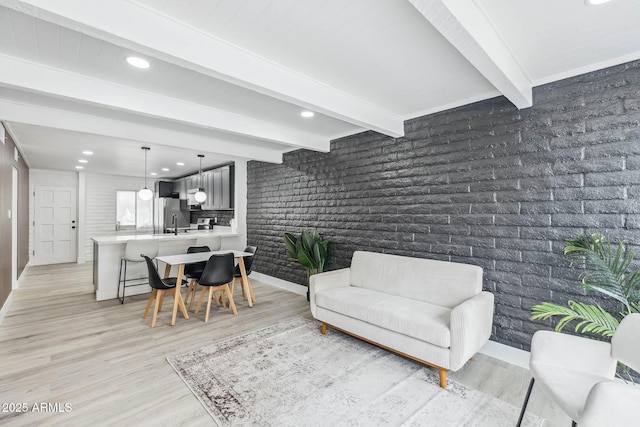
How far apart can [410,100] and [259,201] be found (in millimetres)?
3502

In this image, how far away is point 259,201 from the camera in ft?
18.6

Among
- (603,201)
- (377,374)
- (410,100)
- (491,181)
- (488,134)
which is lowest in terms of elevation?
(377,374)

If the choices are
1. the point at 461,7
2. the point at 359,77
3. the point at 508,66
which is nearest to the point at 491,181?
the point at 508,66

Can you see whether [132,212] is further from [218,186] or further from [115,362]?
[115,362]

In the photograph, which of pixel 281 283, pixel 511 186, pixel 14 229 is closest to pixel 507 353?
pixel 511 186

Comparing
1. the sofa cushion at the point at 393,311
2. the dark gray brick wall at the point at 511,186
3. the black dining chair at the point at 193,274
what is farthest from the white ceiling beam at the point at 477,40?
the black dining chair at the point at 193,274

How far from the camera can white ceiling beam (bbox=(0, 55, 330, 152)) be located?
217 centimetres

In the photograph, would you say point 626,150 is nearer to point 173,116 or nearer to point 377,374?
point 377,374

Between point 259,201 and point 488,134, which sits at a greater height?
point 488,134

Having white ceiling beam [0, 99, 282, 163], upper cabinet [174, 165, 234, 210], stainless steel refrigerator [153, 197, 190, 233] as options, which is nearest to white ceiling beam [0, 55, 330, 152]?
white ceiling beam [0, 99, 282, 163]

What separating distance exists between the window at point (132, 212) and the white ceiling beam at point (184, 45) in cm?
814

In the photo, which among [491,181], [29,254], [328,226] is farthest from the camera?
[29,254]

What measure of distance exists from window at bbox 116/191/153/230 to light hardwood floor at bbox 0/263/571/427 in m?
4.33

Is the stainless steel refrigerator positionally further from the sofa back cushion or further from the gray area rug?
the sofa back cushion
